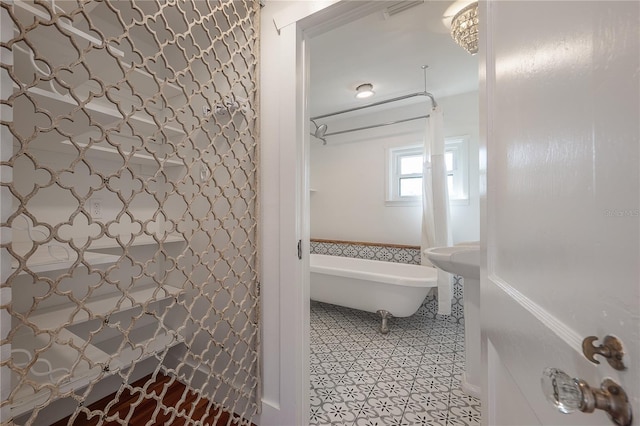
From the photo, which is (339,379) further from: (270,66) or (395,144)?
(395,144)

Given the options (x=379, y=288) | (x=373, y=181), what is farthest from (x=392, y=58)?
(x=379, y=288)

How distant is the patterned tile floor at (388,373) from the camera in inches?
57.8

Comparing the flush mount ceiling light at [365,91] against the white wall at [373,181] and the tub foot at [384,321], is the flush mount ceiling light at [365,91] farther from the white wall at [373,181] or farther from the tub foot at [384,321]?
the tub foot at [384,321]

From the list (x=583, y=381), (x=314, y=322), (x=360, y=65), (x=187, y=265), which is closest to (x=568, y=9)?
(x=583, y=381)

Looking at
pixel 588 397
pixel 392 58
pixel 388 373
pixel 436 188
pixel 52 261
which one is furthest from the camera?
pixel 436 188

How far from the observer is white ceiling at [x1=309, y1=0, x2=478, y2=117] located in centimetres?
177

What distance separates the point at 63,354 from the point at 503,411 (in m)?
1.73

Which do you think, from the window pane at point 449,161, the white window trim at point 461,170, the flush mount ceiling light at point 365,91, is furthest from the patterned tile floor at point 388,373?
the flush mount ceiling light at point 365,91

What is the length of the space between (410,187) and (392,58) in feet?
4.88

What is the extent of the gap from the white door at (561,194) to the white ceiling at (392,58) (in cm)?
132

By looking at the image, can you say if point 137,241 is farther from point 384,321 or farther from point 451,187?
point 451,187

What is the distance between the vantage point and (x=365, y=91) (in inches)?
107

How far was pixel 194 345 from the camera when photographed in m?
1.63

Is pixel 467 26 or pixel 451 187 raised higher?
pixel 467 26
